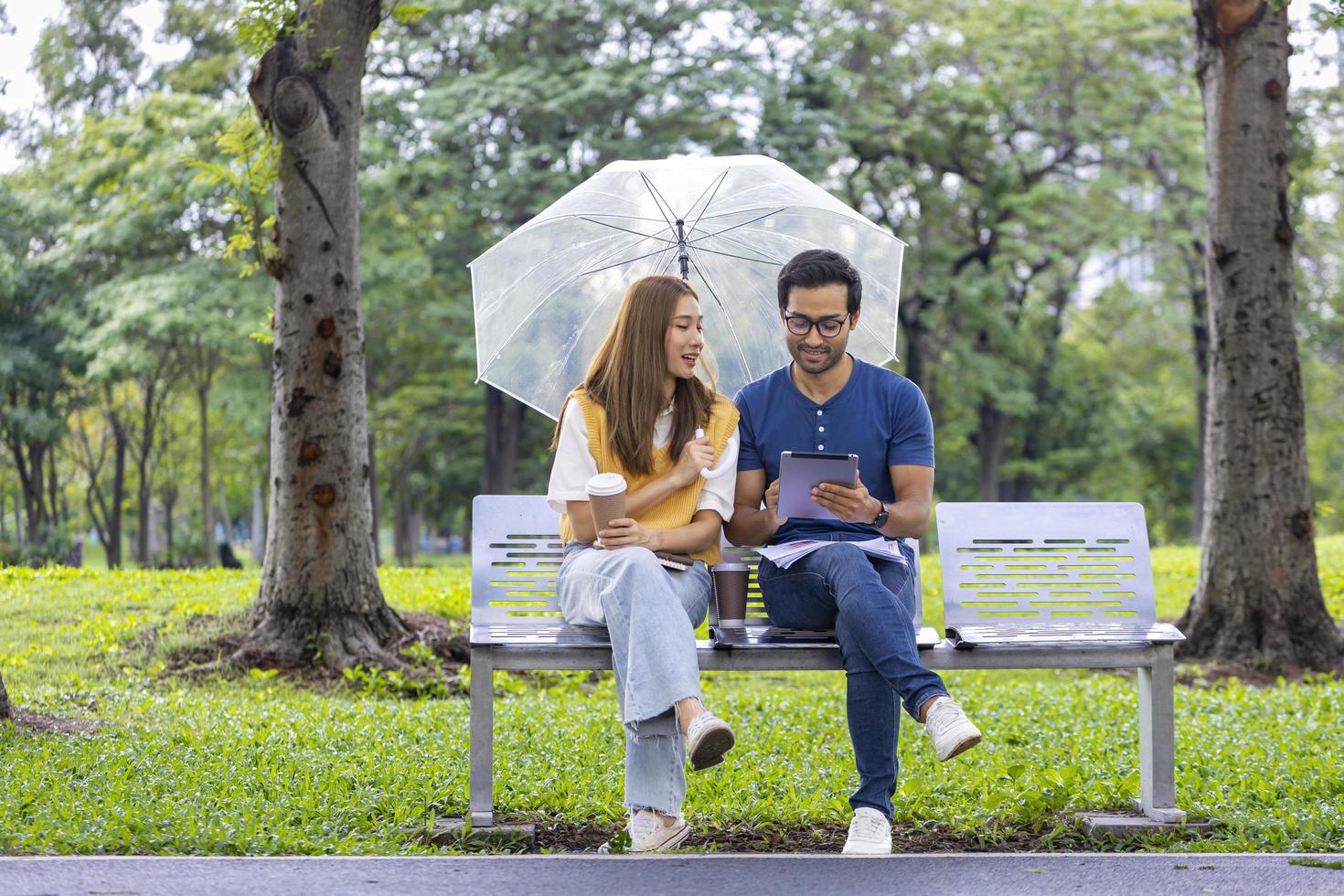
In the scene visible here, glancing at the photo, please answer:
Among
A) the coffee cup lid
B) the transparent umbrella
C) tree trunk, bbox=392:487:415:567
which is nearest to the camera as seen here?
the coffee cup lid

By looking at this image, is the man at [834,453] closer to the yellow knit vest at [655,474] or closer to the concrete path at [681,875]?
the yellow knit vest at [655,474]

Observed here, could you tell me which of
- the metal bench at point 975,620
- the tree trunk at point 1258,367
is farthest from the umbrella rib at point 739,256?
the tree trunk at point 1258,367

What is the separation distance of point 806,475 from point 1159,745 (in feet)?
4.65

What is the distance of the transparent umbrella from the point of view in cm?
525

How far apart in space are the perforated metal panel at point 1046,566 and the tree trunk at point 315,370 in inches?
168

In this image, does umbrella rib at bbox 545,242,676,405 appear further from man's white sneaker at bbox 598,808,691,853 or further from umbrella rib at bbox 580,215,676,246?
man's white sneaker at bbox 598,808,691,853

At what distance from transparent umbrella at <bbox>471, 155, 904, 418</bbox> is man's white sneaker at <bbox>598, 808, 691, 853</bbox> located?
1.76 m

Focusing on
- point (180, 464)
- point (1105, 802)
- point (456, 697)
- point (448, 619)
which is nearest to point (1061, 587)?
point (1105, 802)

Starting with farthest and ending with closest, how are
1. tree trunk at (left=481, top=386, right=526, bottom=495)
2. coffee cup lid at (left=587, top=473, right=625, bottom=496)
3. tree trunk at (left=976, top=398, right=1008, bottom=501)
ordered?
tree trunk at (left=976, top=398, right=1008, bottom=501), tree trunk at (left=481, top=386, right=526, bottom=495), coffee cup lid at (left=587, top=473, right=625, bottom=496)

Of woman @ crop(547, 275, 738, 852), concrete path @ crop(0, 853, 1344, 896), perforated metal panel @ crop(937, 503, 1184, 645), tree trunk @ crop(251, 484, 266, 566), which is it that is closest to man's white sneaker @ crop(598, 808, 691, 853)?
woman @ crop(547, 275, 738, 852)

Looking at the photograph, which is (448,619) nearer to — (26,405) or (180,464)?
(26,405)

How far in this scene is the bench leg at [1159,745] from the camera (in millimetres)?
4383

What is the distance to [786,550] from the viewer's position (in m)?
4.48

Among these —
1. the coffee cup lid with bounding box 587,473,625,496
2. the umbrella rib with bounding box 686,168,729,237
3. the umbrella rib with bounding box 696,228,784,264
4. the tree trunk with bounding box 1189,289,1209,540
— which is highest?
the tree trunk with bounding box 1189,289,1209,540
